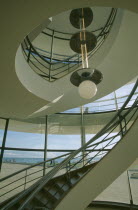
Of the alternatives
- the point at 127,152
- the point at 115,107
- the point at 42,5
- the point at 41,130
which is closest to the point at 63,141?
the point at 41,130

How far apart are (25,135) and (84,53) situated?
13.8ft

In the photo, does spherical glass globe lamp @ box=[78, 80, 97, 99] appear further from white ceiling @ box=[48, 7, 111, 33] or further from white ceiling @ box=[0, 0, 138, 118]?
white ceiling @ box=[48, 7, 111, 33]

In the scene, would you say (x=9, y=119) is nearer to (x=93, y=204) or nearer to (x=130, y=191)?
(x=93, y=204)

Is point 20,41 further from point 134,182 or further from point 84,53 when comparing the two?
point 134,182

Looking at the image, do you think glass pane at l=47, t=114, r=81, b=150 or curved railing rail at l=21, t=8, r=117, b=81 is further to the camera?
glass pane at l=47, t=114, r=81, b=150

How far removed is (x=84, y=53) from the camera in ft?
7.95

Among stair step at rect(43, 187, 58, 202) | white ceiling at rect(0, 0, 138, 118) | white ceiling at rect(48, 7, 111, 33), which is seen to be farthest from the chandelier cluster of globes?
white ceiling at rect(48, 7, 111, 33)

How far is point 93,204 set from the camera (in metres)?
5.05

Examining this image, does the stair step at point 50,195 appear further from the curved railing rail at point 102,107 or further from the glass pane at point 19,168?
the curved railing rail at point 102,107

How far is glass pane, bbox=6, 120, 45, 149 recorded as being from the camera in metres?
5.56

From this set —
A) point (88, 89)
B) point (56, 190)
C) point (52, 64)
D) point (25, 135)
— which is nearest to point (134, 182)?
point (56, 190)

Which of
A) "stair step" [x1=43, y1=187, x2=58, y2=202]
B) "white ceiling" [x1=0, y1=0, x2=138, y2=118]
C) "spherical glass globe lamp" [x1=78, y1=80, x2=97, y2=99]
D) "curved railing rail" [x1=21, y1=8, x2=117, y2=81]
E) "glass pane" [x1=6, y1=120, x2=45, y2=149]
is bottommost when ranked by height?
"stair step" [x1=43, y1=187, x2=58, y2=202]

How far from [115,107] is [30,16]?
17.4ft

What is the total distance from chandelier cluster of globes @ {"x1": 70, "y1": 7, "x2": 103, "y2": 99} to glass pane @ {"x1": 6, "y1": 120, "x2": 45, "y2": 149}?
395 centimetres
